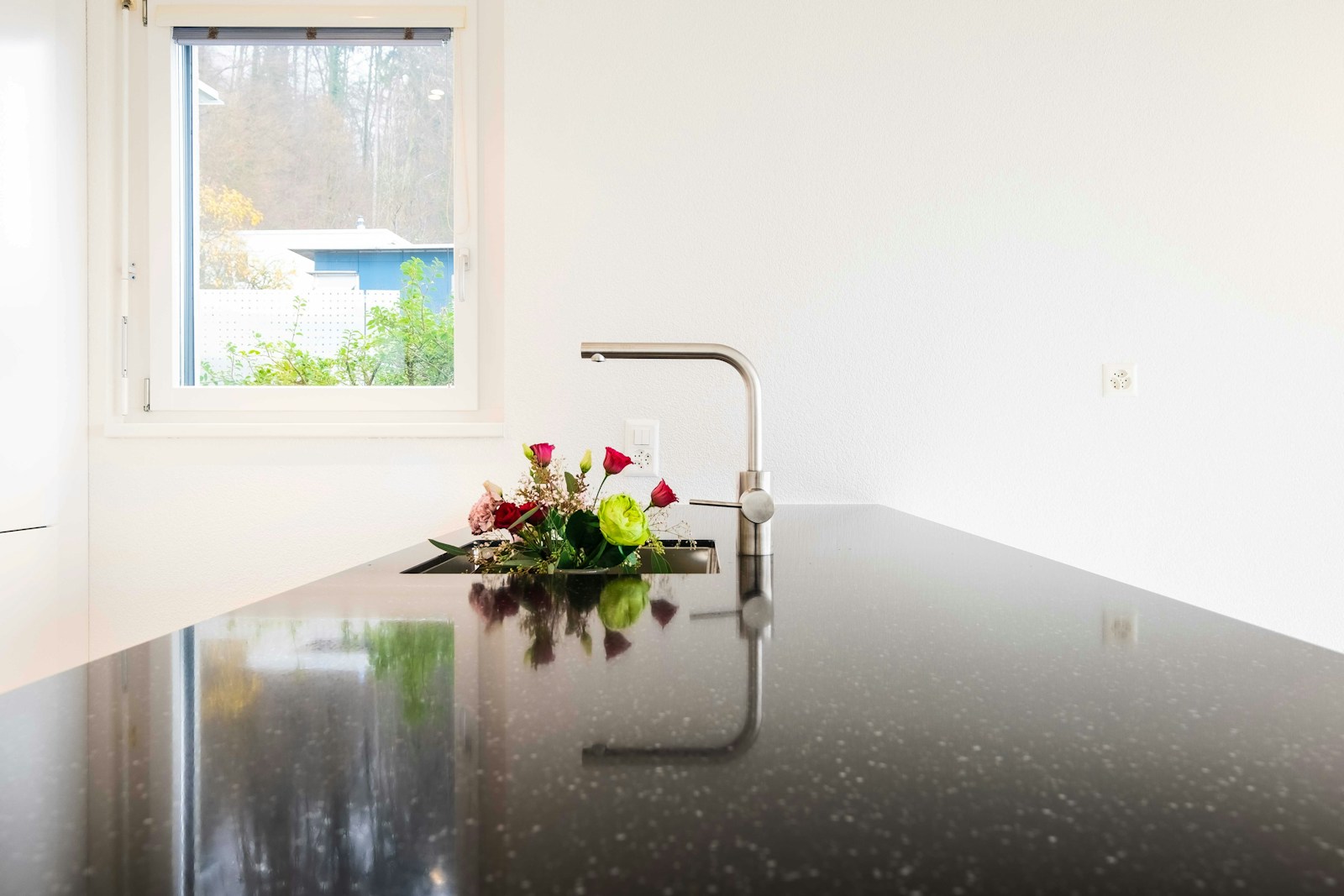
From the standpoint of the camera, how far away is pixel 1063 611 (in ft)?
2.33

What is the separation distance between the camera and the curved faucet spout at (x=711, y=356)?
122 cm

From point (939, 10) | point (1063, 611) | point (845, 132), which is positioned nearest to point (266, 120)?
point (845, 132)

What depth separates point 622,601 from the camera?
2.66 ft

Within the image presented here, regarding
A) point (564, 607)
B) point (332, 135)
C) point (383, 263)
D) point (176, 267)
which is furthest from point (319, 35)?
point (564, 607)

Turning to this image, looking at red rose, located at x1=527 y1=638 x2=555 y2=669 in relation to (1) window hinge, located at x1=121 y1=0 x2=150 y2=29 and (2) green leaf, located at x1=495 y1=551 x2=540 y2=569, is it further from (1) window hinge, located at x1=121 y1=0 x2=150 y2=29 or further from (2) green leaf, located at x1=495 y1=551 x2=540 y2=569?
(1) window hinge, located at x1=121 y1=0 x2=150 y2=29

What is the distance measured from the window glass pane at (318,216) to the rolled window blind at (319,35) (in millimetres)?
25

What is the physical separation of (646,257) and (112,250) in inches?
51.1

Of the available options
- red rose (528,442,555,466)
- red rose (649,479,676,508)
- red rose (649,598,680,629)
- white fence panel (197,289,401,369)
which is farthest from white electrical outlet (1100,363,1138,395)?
white fence panel (197,289,401,369)

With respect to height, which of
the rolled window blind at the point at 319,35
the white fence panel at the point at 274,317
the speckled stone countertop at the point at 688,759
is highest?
the rolled window blind at the point at 319,35

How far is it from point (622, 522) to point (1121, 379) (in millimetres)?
1484

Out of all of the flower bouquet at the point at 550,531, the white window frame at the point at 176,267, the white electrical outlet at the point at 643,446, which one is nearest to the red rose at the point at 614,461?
the flower bouquet at the point at 550,531

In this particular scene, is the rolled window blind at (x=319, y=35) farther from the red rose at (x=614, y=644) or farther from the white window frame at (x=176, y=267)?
the red rose at (x=614, y=644)

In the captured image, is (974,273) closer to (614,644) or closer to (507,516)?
(507,516)

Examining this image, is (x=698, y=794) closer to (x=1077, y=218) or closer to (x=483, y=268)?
(x=483, y=268)
